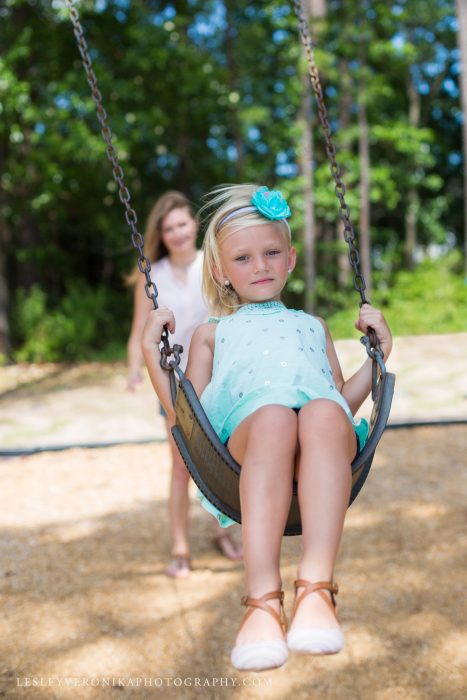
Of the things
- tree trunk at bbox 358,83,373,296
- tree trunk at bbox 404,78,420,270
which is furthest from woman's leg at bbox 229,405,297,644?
tree trunk at bbox 404,78,420,270

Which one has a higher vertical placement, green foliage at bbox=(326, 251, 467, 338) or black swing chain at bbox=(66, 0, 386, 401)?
black swing chain at bbox=(66, 0, 386, 401)

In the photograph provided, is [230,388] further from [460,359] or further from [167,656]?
[460,359]

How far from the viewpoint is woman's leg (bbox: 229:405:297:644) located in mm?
1606

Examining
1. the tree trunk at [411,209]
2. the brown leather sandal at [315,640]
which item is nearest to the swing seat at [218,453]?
the brown leather sandal at [315,640]

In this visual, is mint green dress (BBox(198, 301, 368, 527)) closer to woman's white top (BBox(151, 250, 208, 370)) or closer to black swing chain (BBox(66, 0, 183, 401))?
black swing chain (BBox(66, 0, 183, 401))

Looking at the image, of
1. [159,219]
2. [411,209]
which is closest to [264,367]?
[159,219]

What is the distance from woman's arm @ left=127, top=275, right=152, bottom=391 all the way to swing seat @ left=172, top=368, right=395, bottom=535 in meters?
1.15

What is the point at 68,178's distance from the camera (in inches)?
433

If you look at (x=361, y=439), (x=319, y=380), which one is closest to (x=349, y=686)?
(x=361, y=439)

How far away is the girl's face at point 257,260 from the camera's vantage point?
79.5 inches

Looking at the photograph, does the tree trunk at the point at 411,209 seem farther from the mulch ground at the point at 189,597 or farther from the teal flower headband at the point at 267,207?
the teal flower headband at the point at 267,207

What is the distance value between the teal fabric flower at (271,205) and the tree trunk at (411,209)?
1489cm

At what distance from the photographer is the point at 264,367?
1910 millimetres

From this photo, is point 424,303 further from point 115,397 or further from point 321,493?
point 321,493
